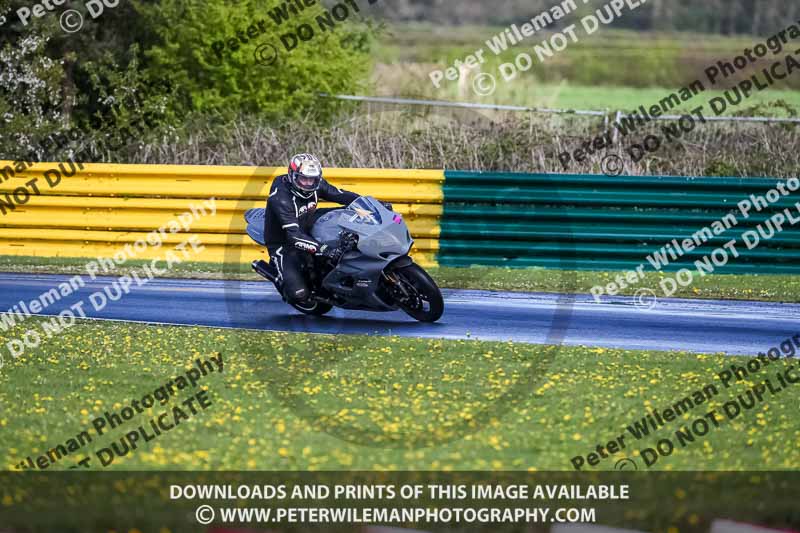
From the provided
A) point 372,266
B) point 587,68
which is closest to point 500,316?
point 372,266

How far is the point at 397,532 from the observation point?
195 inches

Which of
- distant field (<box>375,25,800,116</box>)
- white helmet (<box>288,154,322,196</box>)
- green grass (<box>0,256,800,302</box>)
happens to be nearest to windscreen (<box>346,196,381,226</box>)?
white helmet (<box>288,154,322,196</box>)

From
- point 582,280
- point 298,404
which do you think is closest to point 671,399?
point 298,404

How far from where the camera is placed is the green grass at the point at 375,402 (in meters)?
6.55

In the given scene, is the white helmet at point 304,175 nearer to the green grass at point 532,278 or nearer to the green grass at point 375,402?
the green grass at point 375,402

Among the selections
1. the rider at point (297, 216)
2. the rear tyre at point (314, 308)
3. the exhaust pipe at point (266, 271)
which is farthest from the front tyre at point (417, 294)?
the exhaust pipe at point (266, 271)

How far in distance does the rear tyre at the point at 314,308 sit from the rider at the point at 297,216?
29 centimetres

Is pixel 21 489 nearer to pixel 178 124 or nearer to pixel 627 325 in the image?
pixel 627 325

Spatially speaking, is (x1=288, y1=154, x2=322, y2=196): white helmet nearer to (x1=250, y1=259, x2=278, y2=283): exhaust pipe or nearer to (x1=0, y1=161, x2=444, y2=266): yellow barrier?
(x1=250, y1=259, x2=278, y2=283): exhaust pipe

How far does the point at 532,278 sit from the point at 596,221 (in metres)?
1.34

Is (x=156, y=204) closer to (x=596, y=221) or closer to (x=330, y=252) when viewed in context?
(x=330, y=252)

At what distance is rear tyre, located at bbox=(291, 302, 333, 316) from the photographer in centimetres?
1117

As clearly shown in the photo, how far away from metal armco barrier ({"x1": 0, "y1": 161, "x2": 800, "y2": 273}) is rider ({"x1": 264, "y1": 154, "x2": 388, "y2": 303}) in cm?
388

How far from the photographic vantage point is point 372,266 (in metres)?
10.2
